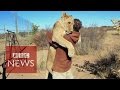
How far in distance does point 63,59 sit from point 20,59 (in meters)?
0.77

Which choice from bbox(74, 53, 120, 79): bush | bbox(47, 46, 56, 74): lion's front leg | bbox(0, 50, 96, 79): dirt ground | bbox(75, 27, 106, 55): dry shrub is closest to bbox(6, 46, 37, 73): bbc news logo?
bbox(0, 50, 96, 79): dirt ground

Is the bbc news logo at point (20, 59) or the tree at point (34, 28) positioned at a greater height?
the tree at point (34, 28)

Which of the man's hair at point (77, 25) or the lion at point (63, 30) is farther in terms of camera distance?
the man's hair at point (77, 25)

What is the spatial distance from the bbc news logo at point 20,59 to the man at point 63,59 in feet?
1.13

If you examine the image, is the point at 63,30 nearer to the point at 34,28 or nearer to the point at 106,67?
the point at 34,28

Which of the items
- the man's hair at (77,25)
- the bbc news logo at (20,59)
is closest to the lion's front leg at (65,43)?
the man's hair at (77,25)

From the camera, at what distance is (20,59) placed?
4.96 meters

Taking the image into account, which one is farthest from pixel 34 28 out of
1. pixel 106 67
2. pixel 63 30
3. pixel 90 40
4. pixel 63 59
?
pixel 106 67

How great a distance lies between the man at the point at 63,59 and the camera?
192 inches

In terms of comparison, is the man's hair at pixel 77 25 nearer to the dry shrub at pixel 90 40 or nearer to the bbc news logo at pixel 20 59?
the dry shrub at pixel 90 40

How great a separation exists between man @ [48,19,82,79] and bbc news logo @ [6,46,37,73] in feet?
1.13

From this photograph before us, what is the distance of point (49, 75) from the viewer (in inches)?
195
